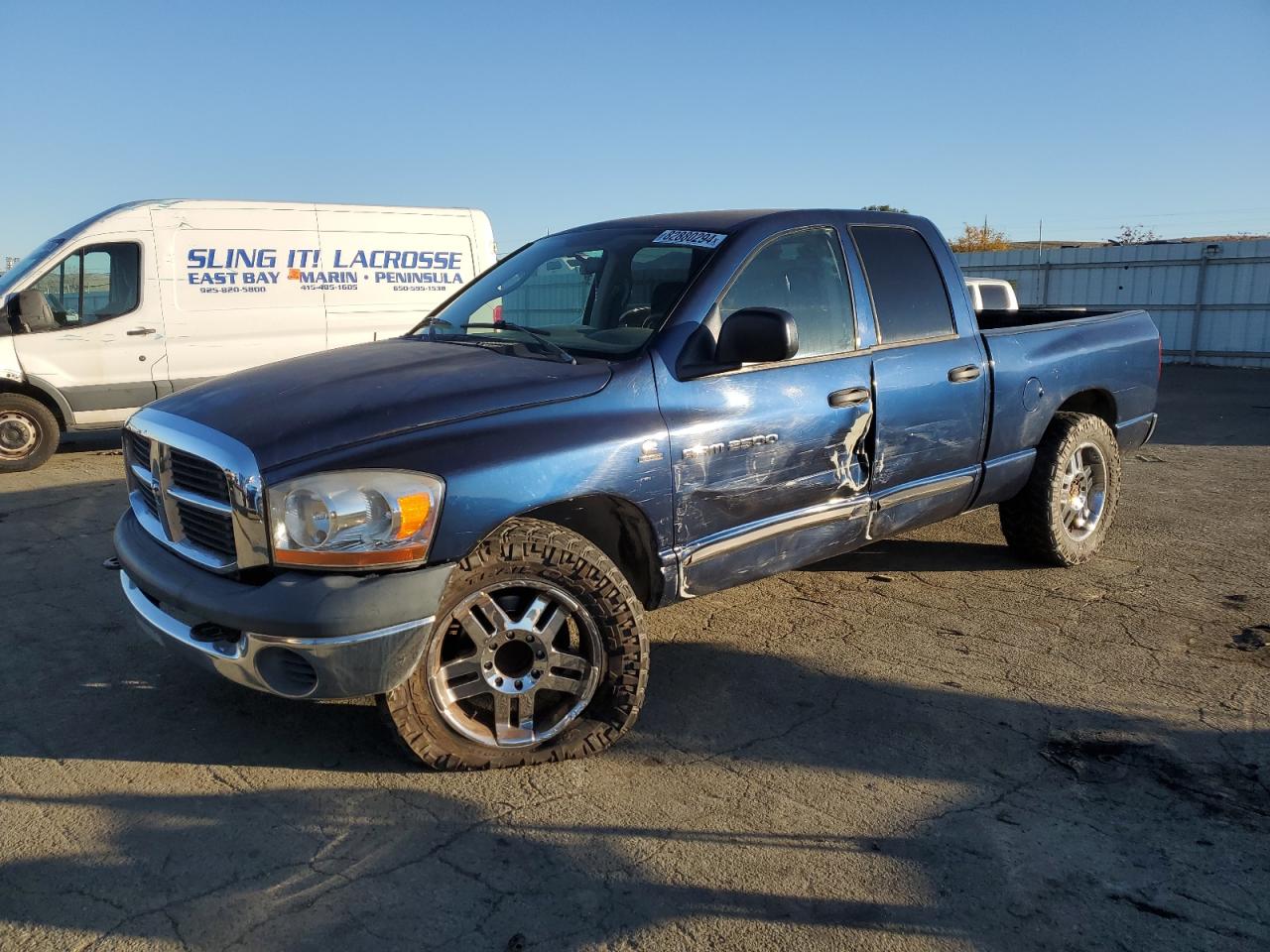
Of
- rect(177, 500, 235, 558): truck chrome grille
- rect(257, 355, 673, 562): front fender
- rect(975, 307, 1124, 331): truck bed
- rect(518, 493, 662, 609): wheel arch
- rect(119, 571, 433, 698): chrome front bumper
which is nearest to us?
rect(119, 571, 433, 698): chrome front bumper

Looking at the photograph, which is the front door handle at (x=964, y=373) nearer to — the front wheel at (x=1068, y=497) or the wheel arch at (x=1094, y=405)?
the front wheel at (x=1068, y=497)

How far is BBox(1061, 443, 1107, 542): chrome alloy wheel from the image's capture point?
5.44m

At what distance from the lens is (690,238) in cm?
409

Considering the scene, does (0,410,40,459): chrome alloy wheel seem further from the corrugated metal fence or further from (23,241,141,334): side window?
the corrugated metal fence

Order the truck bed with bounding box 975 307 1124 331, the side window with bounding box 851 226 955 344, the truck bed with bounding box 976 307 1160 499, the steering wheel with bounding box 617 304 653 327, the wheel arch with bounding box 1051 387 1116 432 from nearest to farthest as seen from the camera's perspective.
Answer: the steering wheel with bounding box 617 304 653 327, the side window with bounding box 851 226 955 344, the truck bed with bounding box 976 307 1160 499, the wheel arch with bounding box 1051 387 1116 432, the truck bed with bounding box 975 307 1124 331

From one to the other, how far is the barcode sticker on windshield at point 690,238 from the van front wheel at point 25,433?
723 cm

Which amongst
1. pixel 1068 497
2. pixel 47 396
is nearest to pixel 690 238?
pixel 1068 497

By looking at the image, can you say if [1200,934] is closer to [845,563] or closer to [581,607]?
[581,607]

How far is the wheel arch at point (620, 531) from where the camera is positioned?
3424 mm

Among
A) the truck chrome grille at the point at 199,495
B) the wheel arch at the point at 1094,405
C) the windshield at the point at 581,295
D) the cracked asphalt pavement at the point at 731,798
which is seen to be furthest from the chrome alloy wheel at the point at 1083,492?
the truck chrome grille at the point at 199,495

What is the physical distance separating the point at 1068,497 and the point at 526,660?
3.52 metres

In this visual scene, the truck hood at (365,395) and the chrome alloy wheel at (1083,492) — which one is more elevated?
the truck hood at (365,395)

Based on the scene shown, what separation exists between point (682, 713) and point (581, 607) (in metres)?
0.74

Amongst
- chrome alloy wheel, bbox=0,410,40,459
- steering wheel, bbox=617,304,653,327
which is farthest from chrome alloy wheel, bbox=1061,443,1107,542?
chrome alloy wheel, bbox=0,410,40,459
